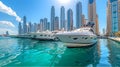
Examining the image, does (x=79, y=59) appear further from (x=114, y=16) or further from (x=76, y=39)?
(x=114, y=16)

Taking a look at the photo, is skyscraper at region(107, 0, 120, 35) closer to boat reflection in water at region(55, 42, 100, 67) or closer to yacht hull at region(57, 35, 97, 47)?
yacht hull at region(57, 35, 97, 47)

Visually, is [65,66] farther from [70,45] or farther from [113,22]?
[113,22]

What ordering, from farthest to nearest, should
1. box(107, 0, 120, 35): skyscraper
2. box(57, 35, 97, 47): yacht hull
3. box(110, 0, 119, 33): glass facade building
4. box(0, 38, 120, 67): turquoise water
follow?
box(110, 0, 119, 33): glass facade building → box(107, 0, 120, 35): skyscraper → box(57, 35, 97, 47): yacht hull → box(0, 38, 120, 67): turquoise water

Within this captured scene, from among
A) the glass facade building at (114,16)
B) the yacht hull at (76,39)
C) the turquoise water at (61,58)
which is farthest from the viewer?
the glass facade building at (114,16)

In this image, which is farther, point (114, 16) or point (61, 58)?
point (114, 16)

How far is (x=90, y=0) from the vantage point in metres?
143

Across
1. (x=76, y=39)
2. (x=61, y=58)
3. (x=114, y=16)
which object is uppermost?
(x=114, y=16)

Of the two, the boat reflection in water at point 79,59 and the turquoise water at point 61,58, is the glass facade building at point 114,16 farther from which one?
the boat reflection in water at point 79,59

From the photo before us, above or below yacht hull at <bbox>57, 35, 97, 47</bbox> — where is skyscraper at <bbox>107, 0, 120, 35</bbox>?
above

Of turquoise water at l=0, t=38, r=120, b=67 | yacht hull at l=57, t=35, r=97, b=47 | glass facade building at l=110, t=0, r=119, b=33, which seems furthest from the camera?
glass facade building at l=110, t=0, r=119, b=33

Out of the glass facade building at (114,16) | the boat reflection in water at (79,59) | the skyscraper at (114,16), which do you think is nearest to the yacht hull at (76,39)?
the boat reflection in water at (79,59)

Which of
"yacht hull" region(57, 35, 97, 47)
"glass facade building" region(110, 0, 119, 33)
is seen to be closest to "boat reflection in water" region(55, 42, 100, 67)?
"yacht hull" region(57, 35, 97, 47)

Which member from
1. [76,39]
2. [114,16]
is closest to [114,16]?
[114,16]

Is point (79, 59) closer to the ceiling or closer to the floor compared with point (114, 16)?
closer to the floor
